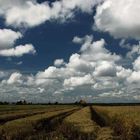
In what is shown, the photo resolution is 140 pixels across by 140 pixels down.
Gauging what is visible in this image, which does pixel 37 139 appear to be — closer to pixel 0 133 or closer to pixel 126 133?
pixel 0 133

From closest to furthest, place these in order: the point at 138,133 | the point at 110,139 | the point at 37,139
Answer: the point at 110,139 < the point at 37,139 < the point at 138,133

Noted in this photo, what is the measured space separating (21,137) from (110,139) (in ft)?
27.0

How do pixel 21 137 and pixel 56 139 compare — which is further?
pixel 21 137

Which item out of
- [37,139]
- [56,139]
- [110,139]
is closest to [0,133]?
[37,139]

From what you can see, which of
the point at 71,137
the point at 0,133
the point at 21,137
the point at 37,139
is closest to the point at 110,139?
the point at 71,137

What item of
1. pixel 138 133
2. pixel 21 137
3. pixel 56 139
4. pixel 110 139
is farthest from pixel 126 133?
pixel 21 137

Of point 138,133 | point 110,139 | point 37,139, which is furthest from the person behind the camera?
point 138,133

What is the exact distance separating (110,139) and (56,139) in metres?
4.07

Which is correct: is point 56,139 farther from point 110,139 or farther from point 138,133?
point 138,133

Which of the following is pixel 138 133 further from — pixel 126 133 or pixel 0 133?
pixel 0 133

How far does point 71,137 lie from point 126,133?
15.8 feet

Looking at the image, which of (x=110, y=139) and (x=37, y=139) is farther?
(x=37, y=139)

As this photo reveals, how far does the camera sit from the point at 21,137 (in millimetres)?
33250

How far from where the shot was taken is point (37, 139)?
3156 centimetres
